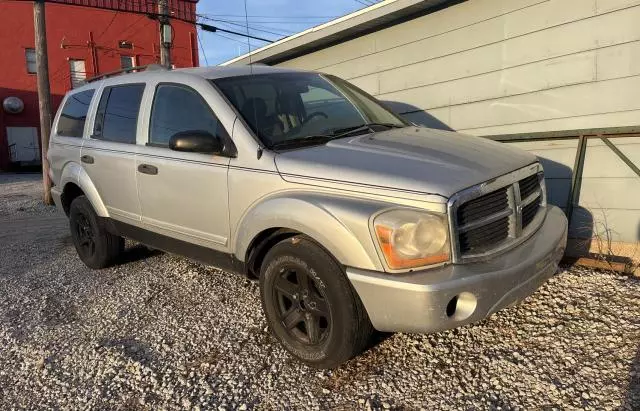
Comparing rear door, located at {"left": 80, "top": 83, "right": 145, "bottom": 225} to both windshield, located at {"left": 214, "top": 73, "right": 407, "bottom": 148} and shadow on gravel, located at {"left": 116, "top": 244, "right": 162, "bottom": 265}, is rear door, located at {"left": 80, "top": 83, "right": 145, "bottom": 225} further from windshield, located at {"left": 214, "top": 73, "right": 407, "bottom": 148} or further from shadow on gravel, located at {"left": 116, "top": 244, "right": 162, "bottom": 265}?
windshield, located at {"left": 214, "top": 73, "right": 407, "bottom": 148}

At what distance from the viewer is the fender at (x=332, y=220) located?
8.92 ft

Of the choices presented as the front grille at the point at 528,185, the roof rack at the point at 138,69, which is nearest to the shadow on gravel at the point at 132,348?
A: the roof rack at the point at 138,69

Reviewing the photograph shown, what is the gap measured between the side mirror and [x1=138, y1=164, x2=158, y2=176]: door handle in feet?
2.06

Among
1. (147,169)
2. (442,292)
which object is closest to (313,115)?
(147,169)

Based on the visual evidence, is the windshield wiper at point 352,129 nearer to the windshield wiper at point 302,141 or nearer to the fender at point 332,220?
the windshield wiper at point 302,141

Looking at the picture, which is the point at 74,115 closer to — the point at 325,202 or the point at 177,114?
the point at 177,114

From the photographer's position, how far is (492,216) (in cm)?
291

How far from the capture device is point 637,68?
15.5 feet

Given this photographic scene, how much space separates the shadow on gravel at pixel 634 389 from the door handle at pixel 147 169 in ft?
11.3

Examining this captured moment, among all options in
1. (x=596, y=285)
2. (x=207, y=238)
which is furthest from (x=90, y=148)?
(x=596, y=285)

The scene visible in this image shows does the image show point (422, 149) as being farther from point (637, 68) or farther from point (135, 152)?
point (637, 68)

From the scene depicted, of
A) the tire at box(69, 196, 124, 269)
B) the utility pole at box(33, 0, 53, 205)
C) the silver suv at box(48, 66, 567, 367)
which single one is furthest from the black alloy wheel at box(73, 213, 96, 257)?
the utility pole at box(33, 0, 53, 205)

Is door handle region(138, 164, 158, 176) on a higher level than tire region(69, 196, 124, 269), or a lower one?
higher

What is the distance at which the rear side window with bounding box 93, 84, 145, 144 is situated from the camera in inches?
177
